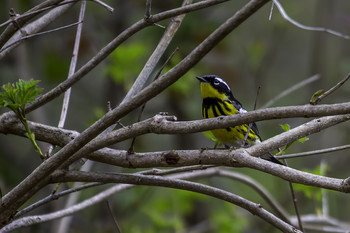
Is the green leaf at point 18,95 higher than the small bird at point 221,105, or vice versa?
the small bird at point 221,105

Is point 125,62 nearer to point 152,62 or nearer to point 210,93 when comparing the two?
point 210,93

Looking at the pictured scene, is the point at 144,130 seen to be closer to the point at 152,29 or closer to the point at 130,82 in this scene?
the point at 130,82

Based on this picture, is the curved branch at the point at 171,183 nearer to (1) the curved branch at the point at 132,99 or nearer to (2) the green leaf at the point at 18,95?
(1) the curved branch at the point at 132,99

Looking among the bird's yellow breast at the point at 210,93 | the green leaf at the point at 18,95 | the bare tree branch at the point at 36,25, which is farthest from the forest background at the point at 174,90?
the green leaf at the point at 18,95

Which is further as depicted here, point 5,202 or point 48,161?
point 5,202

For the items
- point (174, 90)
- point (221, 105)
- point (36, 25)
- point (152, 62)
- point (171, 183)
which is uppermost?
point (174, 90)

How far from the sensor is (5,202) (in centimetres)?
159

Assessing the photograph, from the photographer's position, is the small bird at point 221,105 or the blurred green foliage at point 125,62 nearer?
the small bird at point 221,105

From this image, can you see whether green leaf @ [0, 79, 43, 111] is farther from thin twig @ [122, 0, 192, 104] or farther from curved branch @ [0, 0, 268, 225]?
thin twig @ [122, 0, 192, 104]

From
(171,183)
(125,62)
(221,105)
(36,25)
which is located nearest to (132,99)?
(171,183)

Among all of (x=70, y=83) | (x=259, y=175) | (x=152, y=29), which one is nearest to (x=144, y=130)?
(x=70, y=83)

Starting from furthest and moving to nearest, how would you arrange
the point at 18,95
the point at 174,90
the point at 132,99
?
the point at 174,90 < the point at 18,95 < the point at 132,99

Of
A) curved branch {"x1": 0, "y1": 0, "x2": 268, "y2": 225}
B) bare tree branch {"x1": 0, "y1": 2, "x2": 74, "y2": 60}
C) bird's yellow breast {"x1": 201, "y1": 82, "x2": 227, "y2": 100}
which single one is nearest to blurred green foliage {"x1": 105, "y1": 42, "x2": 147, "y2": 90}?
bird's yellow breast {"x1": 201, "y1": 82, "x2": 227, "y2": 100}

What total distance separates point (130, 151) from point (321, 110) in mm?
662
